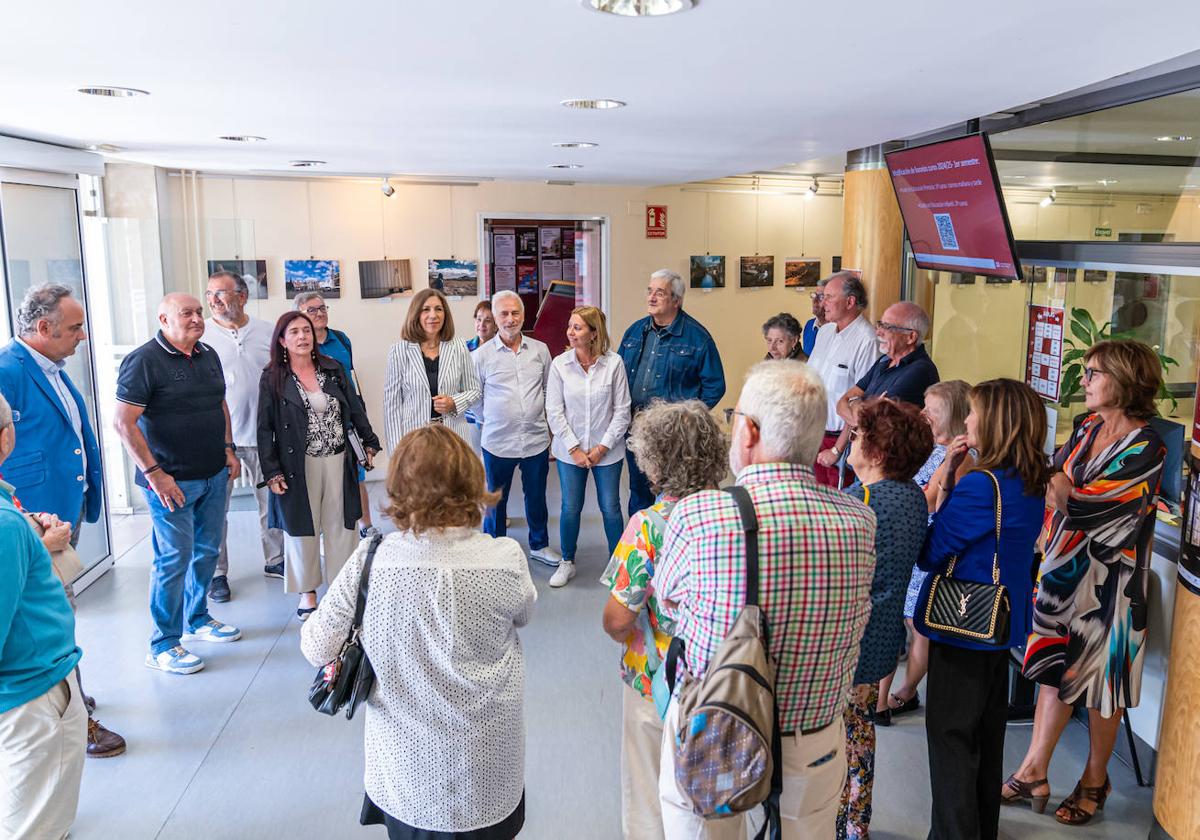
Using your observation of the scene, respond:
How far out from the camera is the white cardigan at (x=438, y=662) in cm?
209

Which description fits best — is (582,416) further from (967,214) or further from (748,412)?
(748,412)

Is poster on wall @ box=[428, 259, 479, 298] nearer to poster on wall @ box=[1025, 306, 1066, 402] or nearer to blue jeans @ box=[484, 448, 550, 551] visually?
blue jeans @ box=[484, 448, 550, 551]

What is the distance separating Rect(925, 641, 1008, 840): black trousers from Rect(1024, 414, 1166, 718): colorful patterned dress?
0.54 metres

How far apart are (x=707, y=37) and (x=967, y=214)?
228 centimetres

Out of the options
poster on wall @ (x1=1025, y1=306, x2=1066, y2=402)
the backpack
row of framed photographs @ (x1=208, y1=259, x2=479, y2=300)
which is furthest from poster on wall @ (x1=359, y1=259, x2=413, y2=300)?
the backpack

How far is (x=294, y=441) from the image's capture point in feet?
14.3

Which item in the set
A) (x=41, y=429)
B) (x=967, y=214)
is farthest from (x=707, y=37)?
(x=41, y=429)

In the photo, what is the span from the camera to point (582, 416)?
5.20m

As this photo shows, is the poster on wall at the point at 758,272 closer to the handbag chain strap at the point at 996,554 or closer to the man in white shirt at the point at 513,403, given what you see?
the man in white shirt at the point at 513,403

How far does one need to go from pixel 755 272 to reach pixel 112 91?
23.4 ft

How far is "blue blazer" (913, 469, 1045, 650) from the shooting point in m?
2.67

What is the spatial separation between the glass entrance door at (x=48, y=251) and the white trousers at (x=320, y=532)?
1.53 m

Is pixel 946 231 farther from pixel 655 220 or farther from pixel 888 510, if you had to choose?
pixel 655 220

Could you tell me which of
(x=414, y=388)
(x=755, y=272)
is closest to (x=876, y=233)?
(x=414, y=388)
